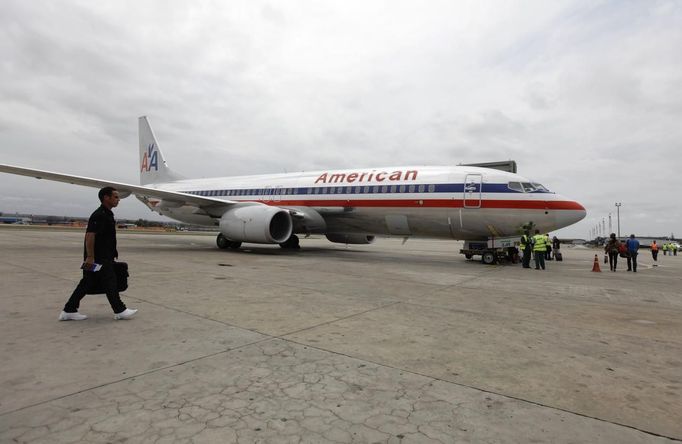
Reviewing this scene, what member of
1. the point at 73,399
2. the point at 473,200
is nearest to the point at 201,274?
the point at 73,399

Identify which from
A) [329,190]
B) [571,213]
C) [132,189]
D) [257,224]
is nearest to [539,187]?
[571,213]

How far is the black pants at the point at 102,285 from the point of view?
14.1ft

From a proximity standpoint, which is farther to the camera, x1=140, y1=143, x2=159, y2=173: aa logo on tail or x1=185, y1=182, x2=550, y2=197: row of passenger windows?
x1=140, y1=143, x2=159, y2=173: aa logo on tail

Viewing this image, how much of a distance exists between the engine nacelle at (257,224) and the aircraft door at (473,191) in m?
6.61

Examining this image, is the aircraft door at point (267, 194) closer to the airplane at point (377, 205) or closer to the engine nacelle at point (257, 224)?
the airplane at point (377, 205)

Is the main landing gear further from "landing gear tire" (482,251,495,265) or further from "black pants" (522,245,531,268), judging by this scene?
"black pants" (522,245,531,268)

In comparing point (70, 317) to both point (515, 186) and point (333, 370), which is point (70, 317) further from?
point (515, 186)

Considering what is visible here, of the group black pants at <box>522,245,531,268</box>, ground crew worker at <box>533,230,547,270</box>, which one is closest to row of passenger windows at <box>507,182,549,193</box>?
ground crew worker at <box>533,230,547,270</box>

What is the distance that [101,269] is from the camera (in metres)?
4.39

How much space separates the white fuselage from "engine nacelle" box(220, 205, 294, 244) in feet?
4.52

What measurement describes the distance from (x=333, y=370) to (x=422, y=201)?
35.2 ft

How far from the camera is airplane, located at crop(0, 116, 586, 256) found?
12.1 meters

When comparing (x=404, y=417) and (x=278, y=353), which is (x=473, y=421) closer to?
(x=404, y=417)

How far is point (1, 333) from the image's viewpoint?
3717mm
